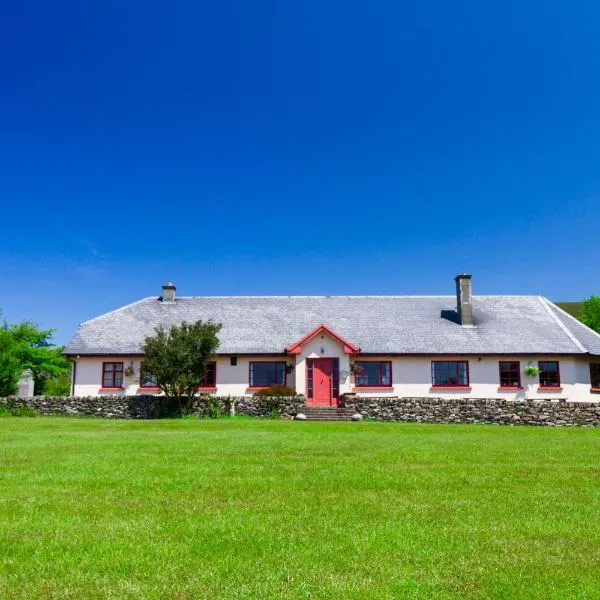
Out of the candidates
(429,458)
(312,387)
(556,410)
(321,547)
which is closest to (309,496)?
(321,547)

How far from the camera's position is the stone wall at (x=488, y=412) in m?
24.9

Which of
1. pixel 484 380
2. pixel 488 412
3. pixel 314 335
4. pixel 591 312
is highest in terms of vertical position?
pixel 591 312

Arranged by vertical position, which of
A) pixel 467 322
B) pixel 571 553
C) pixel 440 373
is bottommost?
pixel 571 553

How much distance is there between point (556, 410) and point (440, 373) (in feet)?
23.2

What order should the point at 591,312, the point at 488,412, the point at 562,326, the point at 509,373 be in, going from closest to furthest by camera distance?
1. the point at 488,412
2. the point at 509,373
3. the point at 562,326
4. the point at 591,312

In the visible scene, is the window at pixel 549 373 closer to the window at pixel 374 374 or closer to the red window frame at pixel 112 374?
the window at pixel 374 374

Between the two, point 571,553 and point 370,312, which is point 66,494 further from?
point 370,312

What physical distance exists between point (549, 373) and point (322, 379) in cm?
1209

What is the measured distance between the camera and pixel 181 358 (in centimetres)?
2689

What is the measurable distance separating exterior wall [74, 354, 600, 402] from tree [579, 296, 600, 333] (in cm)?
2959

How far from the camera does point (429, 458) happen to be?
Answer: 11.2 m

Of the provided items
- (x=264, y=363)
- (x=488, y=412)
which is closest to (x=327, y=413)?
(x=264, y=363)

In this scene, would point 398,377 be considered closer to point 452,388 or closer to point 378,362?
point 378,362

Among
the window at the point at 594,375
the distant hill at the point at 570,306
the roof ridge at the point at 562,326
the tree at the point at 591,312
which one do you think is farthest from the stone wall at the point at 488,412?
the distant hill at the point at 570,306
